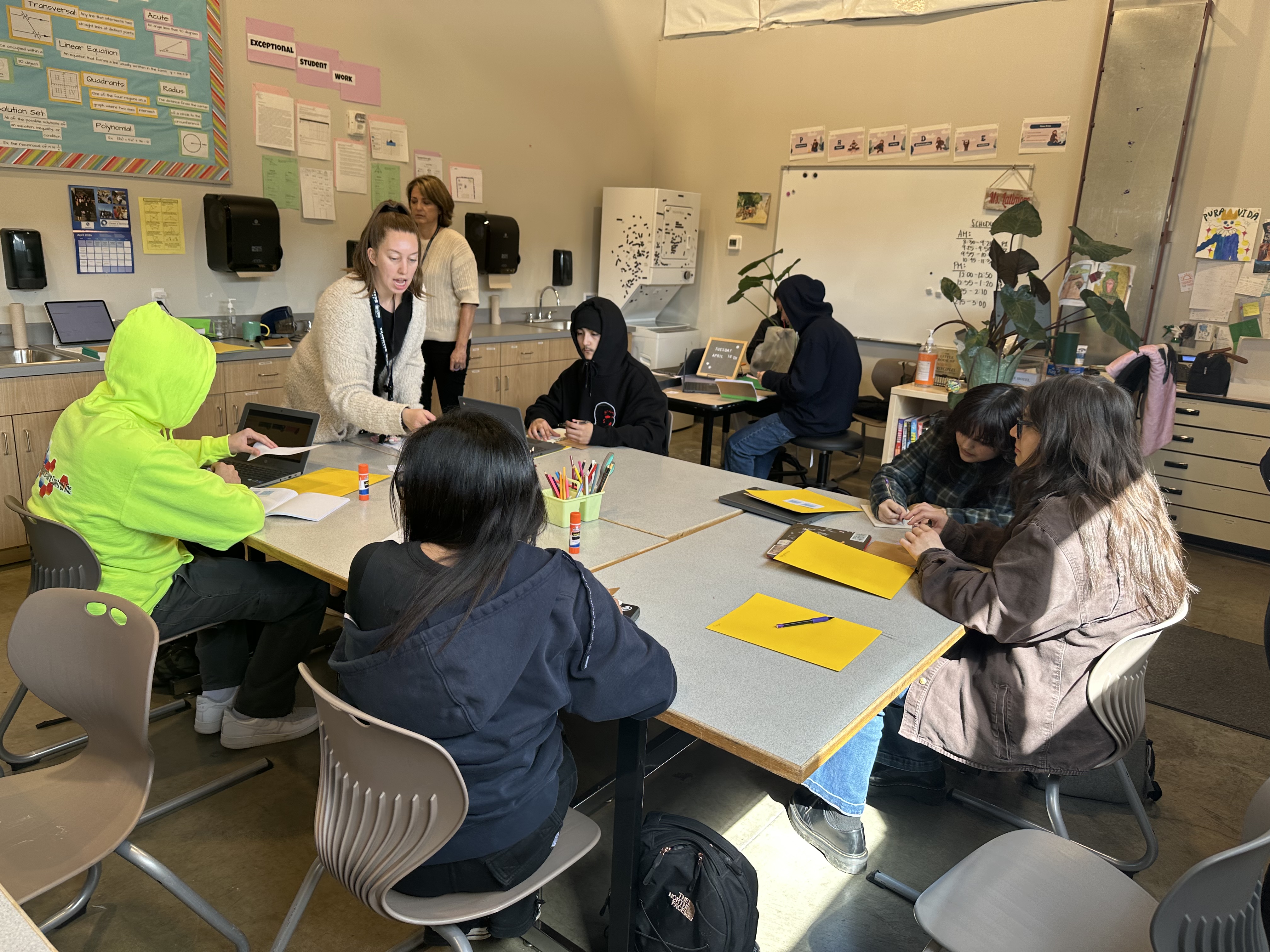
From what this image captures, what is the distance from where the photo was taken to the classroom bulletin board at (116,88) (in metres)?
3.77

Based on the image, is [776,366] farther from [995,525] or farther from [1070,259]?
[995,525]

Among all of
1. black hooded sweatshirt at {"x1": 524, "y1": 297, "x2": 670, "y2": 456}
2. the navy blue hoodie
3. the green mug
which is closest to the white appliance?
the green mug

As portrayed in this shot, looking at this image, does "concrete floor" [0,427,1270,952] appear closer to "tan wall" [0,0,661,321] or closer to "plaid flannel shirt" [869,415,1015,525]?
"plaid flannel shirt" [869,415,1015,525]

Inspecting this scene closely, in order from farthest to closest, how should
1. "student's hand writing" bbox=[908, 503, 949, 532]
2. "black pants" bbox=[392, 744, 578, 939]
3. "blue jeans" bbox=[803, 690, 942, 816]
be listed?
"student's hand writing" bbox=[908, 503, 949, 532], "blue jeans" bbox=[803, 690, 942, 816], "black pants" bbox=[392, 744, 578, 939]

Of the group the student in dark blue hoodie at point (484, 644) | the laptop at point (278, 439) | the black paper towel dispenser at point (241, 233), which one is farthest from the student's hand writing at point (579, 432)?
the black paper towel dispenser at point (241, 233)

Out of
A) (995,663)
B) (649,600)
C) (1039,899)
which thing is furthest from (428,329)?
(1039,899)

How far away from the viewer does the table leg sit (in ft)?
5.07

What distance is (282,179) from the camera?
475 cm

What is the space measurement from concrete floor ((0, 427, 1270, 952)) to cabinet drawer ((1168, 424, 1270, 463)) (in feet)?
6.94

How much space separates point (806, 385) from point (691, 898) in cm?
304

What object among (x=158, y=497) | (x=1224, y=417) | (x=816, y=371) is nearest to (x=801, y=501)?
(x=158, y=497)

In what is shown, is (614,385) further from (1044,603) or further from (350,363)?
(1044,603)

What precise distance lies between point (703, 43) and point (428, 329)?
3.42 meters

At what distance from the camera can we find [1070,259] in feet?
16.6
